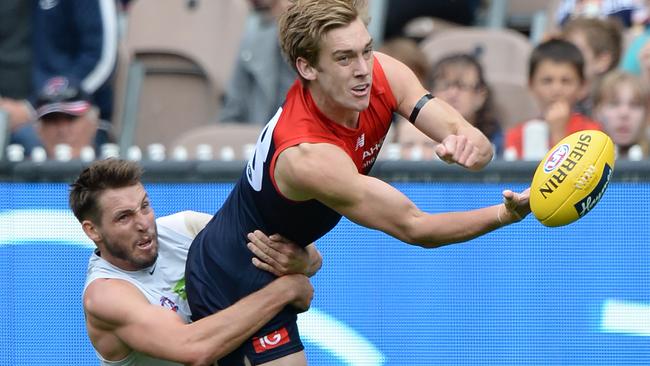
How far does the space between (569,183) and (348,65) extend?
0.92m

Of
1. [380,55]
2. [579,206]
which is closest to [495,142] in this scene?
[380,55]

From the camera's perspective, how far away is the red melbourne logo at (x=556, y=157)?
4.83 m

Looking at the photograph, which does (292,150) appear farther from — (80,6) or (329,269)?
(80,6)

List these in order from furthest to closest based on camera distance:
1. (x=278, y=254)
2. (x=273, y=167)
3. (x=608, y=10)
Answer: (x=608, y=10) < (x=278, y=254) < (x=273, y=167)

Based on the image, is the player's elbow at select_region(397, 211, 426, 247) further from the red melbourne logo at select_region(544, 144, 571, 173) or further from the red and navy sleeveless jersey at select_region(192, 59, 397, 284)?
the red melbourne logo at select_region(544, 144, 571, 173)

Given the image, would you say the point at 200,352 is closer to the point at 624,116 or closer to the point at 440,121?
the point at 440,121

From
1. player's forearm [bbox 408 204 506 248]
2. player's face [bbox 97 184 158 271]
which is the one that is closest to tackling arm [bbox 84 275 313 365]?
player's face [bbox 97 184 158 271]

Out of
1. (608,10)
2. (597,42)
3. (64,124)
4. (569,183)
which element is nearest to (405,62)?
(597,42)

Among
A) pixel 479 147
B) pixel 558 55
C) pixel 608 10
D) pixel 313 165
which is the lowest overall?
pixel 313 165

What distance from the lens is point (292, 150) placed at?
16.3 feet

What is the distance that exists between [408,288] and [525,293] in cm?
57

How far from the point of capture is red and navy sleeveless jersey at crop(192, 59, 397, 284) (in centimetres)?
506

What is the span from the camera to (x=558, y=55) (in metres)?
7.84

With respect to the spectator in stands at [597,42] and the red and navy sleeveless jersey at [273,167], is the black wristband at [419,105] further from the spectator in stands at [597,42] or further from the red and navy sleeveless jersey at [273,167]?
the spectator in stands at [597,42]
